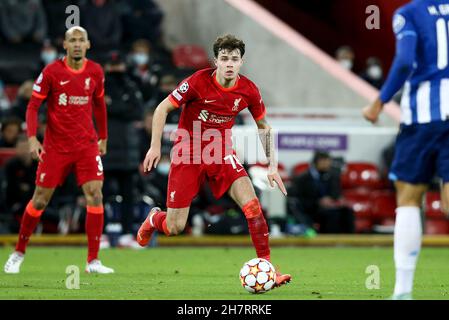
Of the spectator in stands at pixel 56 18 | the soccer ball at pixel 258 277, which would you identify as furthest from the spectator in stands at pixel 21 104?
the soccer ball at pixel 258 277

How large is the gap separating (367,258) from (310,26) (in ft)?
32.2

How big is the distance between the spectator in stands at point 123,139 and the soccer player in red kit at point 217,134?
517 centimetres

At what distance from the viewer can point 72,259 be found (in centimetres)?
1241

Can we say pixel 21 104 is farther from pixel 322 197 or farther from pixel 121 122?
pixel 322 197

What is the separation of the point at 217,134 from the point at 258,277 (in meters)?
1.32

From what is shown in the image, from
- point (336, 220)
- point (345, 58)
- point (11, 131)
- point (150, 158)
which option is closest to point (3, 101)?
point (11, 131)

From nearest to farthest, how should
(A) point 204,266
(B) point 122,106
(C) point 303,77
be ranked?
(A) point 204,266
(B) point 122,106
(C) point 303,77

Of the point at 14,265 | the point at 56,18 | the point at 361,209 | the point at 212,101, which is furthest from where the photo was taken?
the point at 56,18

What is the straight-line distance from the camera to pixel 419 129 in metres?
7.16

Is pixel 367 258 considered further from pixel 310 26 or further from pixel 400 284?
pixel 310 26

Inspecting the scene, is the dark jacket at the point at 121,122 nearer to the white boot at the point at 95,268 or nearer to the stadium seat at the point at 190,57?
the white boot at the point at 95,268

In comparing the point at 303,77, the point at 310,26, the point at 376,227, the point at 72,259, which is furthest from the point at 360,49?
the point at 72,259

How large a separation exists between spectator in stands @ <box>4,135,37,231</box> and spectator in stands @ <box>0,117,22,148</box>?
0.61 metres

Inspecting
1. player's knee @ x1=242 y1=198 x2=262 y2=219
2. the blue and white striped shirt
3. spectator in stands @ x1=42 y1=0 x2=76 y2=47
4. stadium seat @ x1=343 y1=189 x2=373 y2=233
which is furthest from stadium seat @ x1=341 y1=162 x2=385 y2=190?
the blue and white striped shirt
